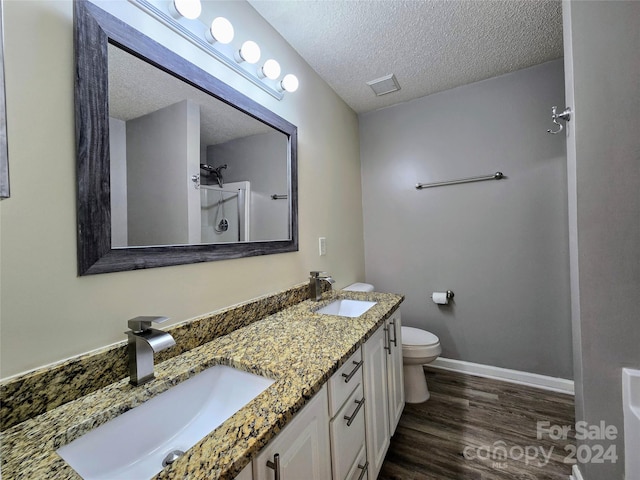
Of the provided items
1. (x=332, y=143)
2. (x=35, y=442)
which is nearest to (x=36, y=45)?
(x=35, y=442)

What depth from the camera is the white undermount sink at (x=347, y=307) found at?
1.57m

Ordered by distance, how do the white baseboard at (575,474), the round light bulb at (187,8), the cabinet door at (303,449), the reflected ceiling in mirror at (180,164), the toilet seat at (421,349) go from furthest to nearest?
the toilet seat at (421,349)
the white baseboard at (575,474)
the round light bulb at (187,8)
the reflected ceiling in mirror at (180,164)
the cabinet door at (303,449)

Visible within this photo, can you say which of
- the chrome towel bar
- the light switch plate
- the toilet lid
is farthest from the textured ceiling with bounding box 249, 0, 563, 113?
the toilet lid

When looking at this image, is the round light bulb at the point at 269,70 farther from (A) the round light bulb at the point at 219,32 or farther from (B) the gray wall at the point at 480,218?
(B) the gray wall at the point at 480,218

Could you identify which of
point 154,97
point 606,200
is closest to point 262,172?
point 154,97

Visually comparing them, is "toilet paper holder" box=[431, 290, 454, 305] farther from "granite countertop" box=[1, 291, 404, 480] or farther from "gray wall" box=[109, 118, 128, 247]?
"gray wall" box=[109, 118, 128, 247]

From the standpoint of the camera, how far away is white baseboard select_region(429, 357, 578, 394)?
1.92 meters

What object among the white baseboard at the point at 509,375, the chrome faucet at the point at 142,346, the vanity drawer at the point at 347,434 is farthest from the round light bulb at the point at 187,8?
the white baseboard at the point at 509,375

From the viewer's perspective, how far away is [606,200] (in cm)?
108

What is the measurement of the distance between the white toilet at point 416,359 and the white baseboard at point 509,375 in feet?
1.51

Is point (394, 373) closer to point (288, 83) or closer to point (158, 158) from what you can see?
point (158, 158)

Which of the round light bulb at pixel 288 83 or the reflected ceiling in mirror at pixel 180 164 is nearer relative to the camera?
the reflected ceiling in mirror at pixel 180 164

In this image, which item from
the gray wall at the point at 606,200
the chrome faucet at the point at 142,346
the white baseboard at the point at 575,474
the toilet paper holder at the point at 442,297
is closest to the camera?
the chrome faucet at the point at 142,346

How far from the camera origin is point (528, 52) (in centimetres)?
179
